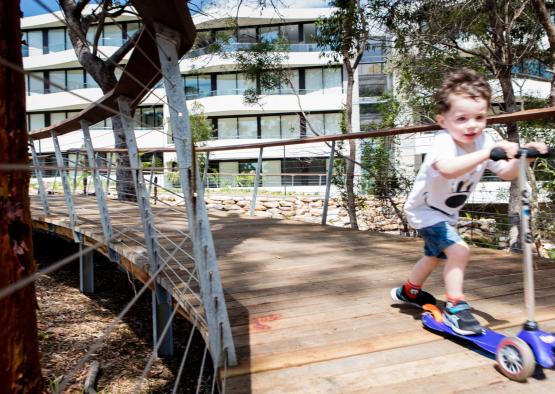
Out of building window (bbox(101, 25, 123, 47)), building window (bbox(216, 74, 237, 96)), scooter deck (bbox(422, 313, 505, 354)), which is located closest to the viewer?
scooter deck (bbox(422, 313, 505, 354))

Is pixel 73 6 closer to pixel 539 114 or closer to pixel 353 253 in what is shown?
→ pixel 353 253

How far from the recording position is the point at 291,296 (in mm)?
2865

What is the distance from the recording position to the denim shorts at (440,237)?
2197mm

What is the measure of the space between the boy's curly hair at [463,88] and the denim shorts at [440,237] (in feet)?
1.68

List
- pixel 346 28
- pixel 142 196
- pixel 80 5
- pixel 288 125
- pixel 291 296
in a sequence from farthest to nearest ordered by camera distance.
Answer: 1. pixel 288 125
2. pixel 346 28
3. pixel 80 5
4. pixel 142 196
5. pixel 291 296

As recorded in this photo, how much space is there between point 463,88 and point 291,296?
1454mm

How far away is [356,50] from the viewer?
1129cm

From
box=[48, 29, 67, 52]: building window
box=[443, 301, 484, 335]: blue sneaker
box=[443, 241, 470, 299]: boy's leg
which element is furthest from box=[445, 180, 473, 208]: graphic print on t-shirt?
box=[48, 29, 67, 52]: building window

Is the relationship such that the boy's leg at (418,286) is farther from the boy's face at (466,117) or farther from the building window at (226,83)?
the building window at (226,83)

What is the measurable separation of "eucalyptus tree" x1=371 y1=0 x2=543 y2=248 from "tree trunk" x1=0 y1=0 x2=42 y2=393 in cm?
869

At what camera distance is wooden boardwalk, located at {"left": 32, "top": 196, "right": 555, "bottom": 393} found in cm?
184

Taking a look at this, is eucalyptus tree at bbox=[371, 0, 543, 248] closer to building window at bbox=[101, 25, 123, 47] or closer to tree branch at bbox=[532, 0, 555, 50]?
tree branch at bbox=[532, 0, 555, 50]

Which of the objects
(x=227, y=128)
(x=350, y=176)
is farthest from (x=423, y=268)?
(x=227, y=128)

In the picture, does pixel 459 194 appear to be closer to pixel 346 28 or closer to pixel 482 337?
pixel 482 337
